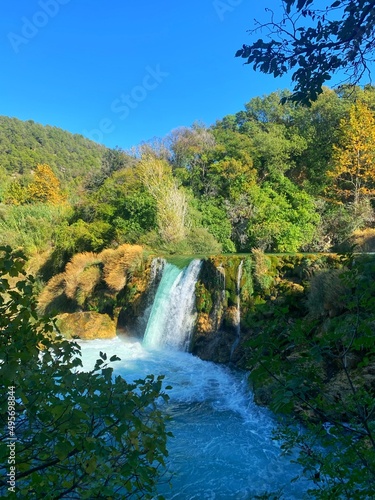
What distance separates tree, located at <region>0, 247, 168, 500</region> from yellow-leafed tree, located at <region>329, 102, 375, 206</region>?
53.9 feet

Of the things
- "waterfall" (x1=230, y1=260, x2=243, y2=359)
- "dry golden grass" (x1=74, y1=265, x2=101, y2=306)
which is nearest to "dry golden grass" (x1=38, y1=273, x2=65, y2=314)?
"dry golden grass" (x1=74, y1=265, x2=101, y2=306)

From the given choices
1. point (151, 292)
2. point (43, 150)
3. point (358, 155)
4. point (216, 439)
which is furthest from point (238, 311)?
point (43, 150)

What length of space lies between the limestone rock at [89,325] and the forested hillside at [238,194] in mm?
4064

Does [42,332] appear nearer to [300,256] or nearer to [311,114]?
[300,256]

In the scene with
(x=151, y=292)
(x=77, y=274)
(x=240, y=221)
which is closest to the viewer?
(x=151, y=292)

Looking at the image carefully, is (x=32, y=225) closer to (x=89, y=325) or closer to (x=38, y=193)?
(x=89, y=325)

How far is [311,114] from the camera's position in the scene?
20.2 metres

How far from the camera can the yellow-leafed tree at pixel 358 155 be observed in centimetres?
1605

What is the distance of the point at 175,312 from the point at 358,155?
12.7 meters

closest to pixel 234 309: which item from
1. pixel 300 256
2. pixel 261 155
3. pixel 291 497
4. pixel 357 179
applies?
pixel 300 256

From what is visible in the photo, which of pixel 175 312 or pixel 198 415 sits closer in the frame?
→ pixel 198 415

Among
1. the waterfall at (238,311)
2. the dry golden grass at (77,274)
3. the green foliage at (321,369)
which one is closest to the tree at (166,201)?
the dry golden grass at (77,274)

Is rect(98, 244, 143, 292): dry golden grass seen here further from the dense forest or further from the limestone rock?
the limestone rock

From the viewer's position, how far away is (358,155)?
16.2 meters
